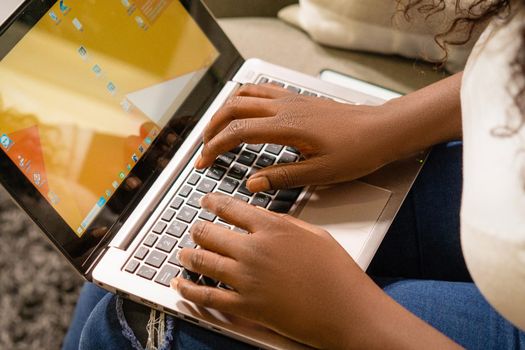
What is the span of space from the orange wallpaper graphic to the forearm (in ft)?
0.97

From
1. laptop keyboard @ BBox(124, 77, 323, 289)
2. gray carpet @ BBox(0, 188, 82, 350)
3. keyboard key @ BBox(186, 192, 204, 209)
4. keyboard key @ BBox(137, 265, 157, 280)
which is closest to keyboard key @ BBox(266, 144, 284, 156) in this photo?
laptop keyboard @ BBox(124, 77, 323, 289)

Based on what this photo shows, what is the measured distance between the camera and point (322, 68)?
0.92 m

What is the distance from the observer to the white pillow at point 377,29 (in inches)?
33.4

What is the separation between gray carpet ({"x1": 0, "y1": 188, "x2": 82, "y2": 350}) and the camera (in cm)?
110

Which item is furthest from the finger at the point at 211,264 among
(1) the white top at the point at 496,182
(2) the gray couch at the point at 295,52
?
(2) the gray couch at the point at 295,52

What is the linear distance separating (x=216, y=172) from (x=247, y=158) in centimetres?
4

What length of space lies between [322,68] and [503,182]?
53 cm

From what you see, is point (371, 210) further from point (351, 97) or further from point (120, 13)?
point (120, 13)

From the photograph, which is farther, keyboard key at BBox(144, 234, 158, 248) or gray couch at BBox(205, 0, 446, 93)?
gray couch at BBox(205, 0, 446, 93)

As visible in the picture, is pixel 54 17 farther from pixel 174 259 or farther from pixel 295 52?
pixel 295 52

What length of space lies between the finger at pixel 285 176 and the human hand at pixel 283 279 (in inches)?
3.2

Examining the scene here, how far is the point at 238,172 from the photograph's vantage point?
28.3 inches

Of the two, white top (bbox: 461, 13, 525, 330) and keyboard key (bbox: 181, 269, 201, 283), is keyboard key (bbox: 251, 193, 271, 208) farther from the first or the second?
white top (bbox: 461, 13, 525, 330)

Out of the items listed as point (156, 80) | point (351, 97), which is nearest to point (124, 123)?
point (156, 80)
